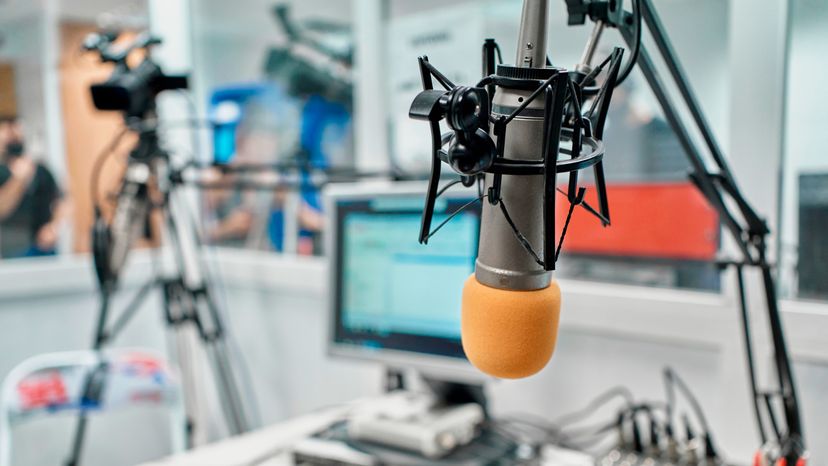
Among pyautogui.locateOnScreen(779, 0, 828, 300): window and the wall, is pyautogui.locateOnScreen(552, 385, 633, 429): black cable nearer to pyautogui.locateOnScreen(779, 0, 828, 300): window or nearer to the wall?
the wall

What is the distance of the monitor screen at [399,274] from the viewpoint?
113 centimetres

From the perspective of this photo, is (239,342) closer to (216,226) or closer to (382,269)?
(216,226)

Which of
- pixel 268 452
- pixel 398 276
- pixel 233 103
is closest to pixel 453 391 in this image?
pixel 398 276

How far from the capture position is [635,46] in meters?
0.52

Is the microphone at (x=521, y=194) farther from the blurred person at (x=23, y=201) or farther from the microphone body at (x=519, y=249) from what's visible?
the blurred person at (x=23, y=201)

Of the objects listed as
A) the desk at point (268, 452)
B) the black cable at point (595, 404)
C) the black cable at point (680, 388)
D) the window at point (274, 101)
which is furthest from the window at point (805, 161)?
the window at point (274, 101)

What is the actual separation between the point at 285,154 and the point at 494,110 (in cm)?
179

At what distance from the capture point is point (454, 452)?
110 cm

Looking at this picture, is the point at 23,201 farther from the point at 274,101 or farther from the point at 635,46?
the point at 635,46

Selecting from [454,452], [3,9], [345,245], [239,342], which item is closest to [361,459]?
[454,452]

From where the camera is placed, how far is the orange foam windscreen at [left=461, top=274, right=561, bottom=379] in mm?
444

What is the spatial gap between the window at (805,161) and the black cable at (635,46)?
0.73 metres

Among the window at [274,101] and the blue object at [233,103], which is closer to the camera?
the blue object at [233,103]

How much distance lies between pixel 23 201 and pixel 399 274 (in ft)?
5.28
